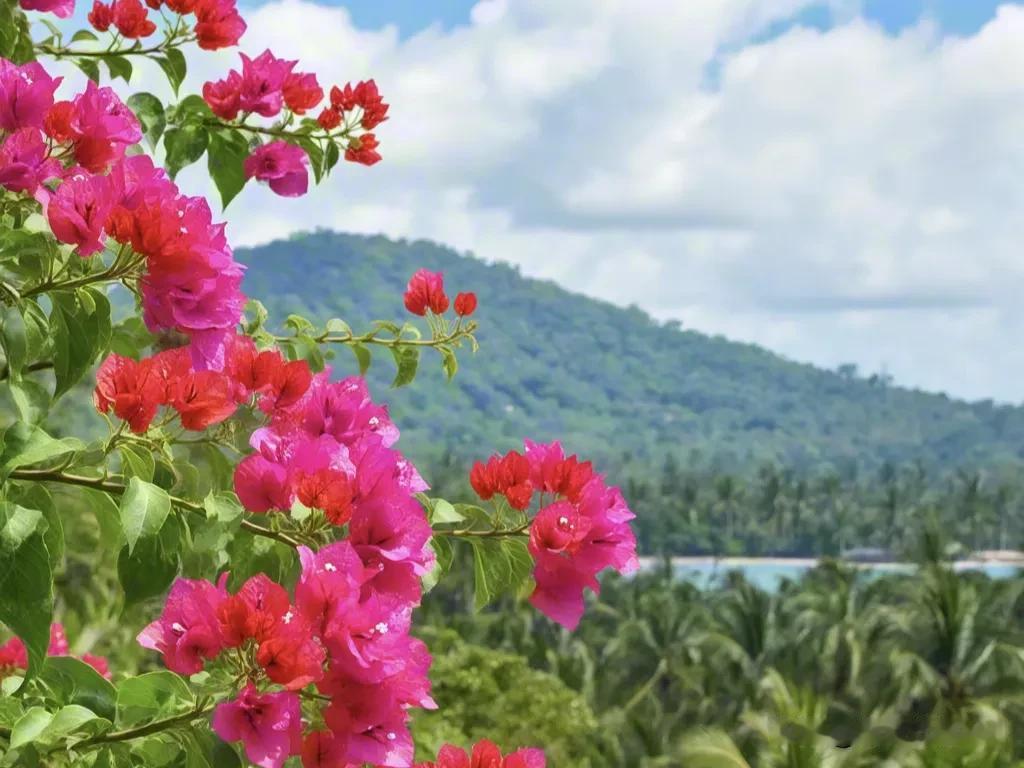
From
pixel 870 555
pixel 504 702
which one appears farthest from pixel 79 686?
pixel 870 555

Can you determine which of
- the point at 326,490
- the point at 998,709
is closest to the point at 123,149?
the point at 326,490

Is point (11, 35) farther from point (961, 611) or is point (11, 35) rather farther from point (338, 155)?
point (961, 611)

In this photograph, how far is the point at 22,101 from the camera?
156cm

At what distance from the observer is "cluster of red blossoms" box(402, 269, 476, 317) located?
2154mm

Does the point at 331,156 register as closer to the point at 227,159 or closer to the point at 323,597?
the point at 227,159

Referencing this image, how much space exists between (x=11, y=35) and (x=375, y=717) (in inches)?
50.4

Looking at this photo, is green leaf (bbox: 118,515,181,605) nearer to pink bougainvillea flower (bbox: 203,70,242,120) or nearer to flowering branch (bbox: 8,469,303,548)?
flowering branch (bbox: 8,469,303,548)

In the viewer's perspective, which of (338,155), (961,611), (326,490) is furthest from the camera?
(961,611)

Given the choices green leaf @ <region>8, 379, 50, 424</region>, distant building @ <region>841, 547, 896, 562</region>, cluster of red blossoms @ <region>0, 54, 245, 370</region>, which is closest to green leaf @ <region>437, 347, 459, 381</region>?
cluster of red blossoms @ <region>0, 54, 245, 370</region>

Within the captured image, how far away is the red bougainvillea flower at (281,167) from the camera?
225 centimetres

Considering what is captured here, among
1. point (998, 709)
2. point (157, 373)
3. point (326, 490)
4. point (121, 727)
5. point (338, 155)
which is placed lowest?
point (998, 709)

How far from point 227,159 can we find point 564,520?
3.43ft

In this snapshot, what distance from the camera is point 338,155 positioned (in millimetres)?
2377

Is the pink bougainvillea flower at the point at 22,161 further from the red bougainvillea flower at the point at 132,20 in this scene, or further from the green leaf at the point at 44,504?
the red bougainvillea flower at the point at 132,20
